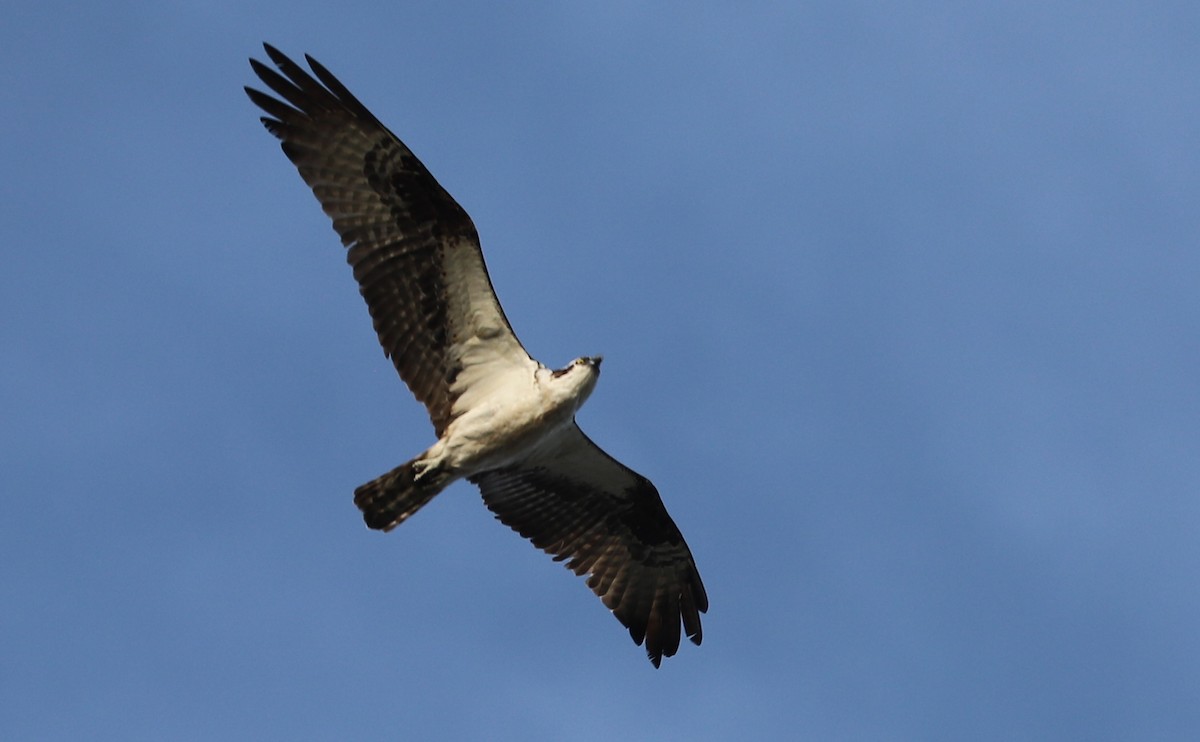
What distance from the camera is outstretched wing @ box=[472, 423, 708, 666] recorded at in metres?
17.8

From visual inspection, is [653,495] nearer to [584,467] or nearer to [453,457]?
[584,467]

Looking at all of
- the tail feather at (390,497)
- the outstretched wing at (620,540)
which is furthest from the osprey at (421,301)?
the outstretched wing at (620,540)

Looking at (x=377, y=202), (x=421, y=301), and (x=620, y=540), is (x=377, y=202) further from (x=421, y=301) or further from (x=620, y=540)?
(x=620, y=540)

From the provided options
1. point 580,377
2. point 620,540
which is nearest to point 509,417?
point 580,377

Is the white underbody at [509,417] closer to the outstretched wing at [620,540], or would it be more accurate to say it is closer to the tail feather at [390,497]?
the tail feather at [390,497]

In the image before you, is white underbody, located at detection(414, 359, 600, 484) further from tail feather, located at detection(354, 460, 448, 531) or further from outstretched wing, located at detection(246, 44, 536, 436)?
outstretched wing, located at detection(246, 44, 536, 436)

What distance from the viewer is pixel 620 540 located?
59.8 ft

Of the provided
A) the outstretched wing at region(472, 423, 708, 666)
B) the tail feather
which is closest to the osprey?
the tail feather

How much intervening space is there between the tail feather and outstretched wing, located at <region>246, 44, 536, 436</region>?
131 cm

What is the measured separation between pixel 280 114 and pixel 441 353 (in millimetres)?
2785

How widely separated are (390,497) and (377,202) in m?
2.85

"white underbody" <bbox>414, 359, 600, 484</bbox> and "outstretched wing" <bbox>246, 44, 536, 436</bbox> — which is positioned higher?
"outstretched wing" <bbox>246, 44, 536, 436</bbox>

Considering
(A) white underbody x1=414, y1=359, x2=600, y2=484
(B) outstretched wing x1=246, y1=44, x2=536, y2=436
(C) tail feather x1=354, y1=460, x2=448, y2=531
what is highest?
(B) outstretched wing x1=246, y1=44, x2=536, y2=436

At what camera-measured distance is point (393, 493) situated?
639 inches
